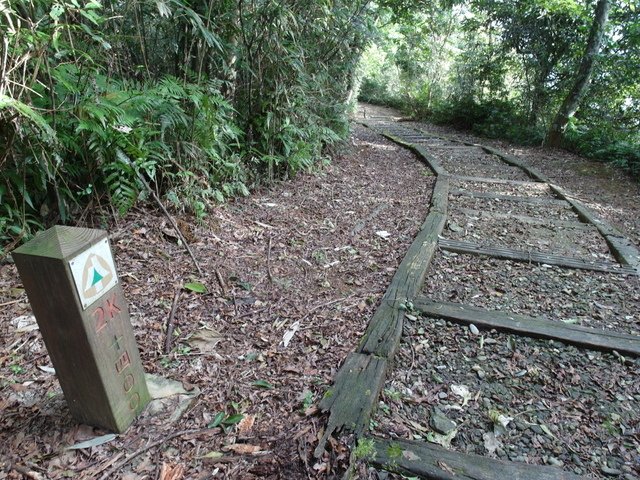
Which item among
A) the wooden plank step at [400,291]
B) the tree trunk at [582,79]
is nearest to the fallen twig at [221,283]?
the wooden plank step at [400,291]

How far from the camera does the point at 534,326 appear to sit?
2373 mm

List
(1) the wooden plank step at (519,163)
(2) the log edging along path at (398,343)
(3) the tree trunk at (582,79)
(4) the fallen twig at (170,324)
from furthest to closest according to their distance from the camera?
(3) the tree trunk at (582,79)
(1) the wooden plank step at (519,163)
(4) the fallen twig at (170,324)
(2) the log edging along path at (398,343)

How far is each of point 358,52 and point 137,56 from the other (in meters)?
3.77

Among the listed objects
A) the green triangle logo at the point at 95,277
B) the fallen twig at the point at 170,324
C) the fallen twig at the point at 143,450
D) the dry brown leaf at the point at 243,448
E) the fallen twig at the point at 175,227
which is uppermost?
the green triangle logo at the point at 95,277

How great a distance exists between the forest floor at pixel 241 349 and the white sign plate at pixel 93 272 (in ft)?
2.03

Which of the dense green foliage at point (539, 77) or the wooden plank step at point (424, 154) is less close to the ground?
the dense green foliage at point (539, 77)

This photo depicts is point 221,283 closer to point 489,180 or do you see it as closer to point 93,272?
point 93,272

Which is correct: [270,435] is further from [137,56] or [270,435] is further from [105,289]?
[137,56]

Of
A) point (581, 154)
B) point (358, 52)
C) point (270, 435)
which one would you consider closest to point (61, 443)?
point (270, 435)

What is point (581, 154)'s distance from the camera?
7746mm

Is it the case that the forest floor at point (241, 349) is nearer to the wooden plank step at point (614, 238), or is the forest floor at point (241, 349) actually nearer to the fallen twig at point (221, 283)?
the fallen twig at point (221, 283)

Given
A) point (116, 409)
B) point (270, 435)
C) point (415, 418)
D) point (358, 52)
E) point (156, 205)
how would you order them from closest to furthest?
point (116, 409)
point (270, 435)
point (415, 418)
point (156, 205)
point (358, 52)

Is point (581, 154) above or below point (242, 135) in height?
below

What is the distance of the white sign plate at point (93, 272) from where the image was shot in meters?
1.23
